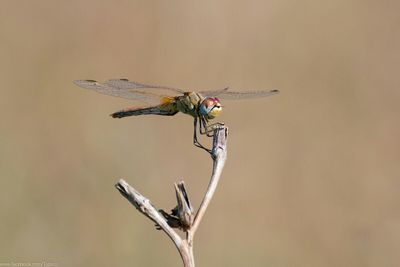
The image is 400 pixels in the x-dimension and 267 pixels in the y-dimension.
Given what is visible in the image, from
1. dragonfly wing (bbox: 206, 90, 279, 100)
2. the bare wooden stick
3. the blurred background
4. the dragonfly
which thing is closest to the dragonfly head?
the dragonfly

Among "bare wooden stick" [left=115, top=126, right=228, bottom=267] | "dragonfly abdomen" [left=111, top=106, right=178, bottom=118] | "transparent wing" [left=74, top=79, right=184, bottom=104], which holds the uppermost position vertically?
"transparent wing" [left=74, top=79, right=184, bottom=104]

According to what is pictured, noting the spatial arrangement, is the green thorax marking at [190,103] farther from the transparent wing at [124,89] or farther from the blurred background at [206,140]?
the blurred background at [206,140]

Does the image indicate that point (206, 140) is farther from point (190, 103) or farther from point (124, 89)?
point (190, 103)

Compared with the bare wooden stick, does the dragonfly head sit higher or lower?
higher

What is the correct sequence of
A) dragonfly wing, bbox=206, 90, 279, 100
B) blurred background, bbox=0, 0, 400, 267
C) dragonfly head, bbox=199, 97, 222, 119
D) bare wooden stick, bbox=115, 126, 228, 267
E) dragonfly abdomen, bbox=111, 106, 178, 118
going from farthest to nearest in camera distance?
blurred background, bbox=0, 0, 400, 267 < dragonfly wing, bbox=206, 90, 279, 100 < dragonfly abdomen, bbox=111, 106, 178, 118 < dragonfly head, bbox=199, 97, 222, 119 < bare wooden stick, bbox=115, 126, 228, 267

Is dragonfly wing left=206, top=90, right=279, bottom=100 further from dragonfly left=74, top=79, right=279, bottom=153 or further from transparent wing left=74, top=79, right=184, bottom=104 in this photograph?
transparent wing left=74, top=79, right=184, bottom=104

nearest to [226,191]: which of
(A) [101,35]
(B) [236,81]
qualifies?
(B) [236,81]
